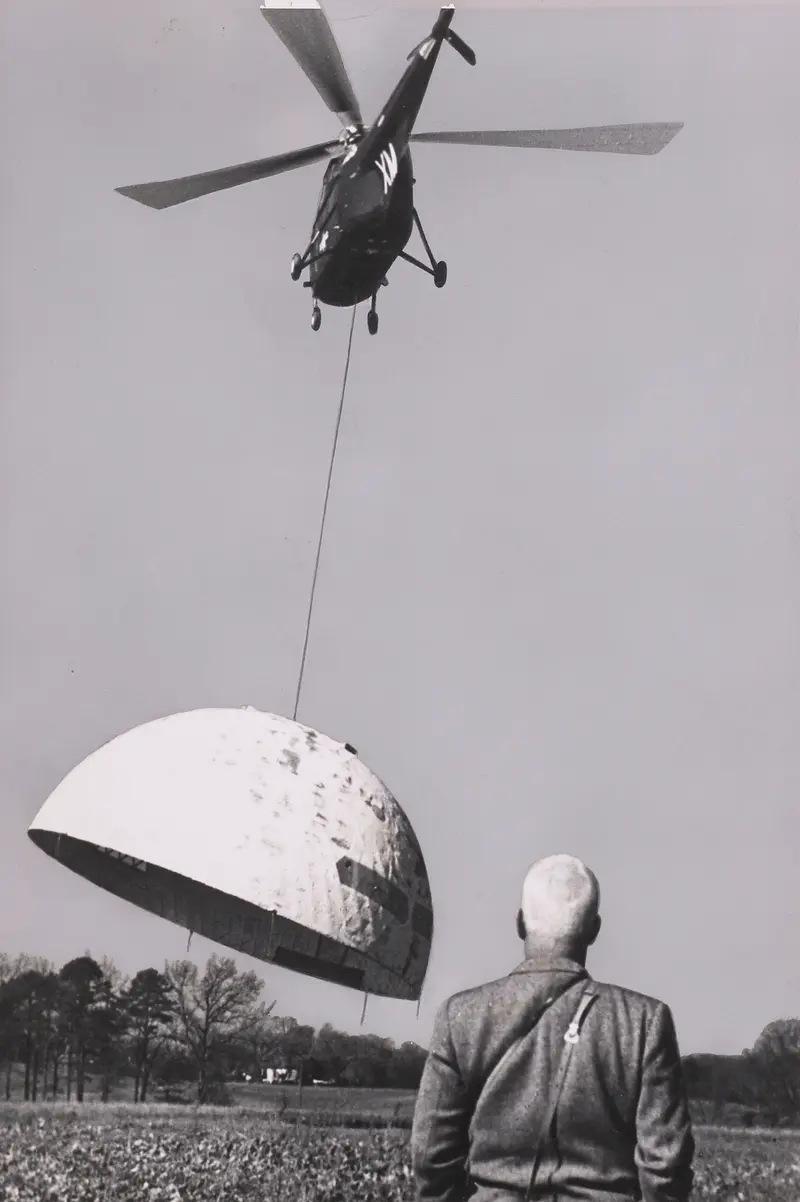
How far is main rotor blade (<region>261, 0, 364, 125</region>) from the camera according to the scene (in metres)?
11.6

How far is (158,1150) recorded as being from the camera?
1100 centimetres

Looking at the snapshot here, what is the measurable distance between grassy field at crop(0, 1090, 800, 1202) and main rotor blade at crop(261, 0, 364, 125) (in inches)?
310

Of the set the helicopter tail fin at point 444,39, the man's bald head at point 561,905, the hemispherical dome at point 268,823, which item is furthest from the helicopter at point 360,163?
the man's bald head at point 561,905

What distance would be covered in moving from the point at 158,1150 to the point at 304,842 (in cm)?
506

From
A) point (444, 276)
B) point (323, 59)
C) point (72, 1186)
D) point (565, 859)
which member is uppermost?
point (323, 59)

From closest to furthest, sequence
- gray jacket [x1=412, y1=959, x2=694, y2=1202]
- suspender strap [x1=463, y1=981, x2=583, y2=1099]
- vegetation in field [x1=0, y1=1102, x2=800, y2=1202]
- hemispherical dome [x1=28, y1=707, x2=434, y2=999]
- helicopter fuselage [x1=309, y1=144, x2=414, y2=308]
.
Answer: gray jacket [x1=412, y1=959, x2=694, y2=1202] → suspender strap [x1=463, y1=981, x2=583, y2=1099] → hemispherical dome [x1=28, y1=707, x2=434, y2=999] → vegetation in field [x1=0, y1=1102, x2=800, y2=1202] → helicopter fuselage [x1=309, y1=144, x2=414, y2=308]

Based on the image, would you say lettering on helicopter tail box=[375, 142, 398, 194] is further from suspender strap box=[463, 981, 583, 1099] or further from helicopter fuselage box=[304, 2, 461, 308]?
suspender strap box=[463, 981, 583, 1099]

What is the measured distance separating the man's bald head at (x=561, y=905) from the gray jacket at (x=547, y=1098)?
0.24 ft

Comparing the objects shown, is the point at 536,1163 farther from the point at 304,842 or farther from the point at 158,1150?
the point at 158,1150

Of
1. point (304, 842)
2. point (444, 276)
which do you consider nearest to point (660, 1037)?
point (304, 842)

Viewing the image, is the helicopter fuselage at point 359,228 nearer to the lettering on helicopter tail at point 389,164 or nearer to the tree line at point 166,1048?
the lettering on helicopter tail at point 389,164

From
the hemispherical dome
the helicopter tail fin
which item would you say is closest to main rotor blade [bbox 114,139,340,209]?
the helicopter tail fin

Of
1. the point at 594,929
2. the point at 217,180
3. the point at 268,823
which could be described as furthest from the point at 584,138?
the point at 594,929

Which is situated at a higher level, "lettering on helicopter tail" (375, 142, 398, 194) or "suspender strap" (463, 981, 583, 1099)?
"lettering on helicopter tail" (375, 142, 398, 194)
